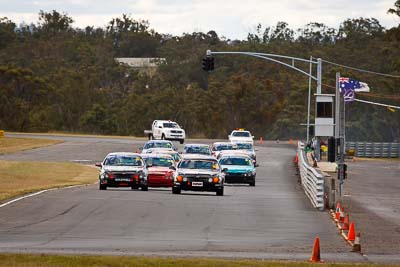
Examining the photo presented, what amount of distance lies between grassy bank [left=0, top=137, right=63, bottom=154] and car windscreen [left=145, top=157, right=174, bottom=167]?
3203 centimetres

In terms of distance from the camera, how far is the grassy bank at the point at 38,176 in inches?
1673

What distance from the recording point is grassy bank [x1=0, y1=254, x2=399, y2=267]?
1830 centimetres

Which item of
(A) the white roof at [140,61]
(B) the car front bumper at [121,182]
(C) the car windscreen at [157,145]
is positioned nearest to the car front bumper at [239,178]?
(B) the car front bumper at [121,182]

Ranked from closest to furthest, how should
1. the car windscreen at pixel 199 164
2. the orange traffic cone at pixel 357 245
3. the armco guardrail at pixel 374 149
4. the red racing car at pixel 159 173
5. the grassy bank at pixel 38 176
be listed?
Result: the orange traffic cone at pixel 357 245
the car windscreen at pixel 199 164
the grassy bank at pixel 38 176
the red racing car at pixel 159 173
the armco guardrail at pixel 374 149

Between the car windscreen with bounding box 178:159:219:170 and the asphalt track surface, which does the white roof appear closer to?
the car windscreen with bounding box 178:159:219:170

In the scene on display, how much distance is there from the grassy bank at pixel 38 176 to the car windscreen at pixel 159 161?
3.88 m

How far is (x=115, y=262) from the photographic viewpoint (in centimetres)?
1853

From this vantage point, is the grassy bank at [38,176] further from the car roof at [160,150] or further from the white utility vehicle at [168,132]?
the white utility vehicle at [168,132]

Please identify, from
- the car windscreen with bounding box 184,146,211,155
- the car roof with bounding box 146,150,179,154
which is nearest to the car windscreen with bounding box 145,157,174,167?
the car roof with bounding box 146,150,179,154

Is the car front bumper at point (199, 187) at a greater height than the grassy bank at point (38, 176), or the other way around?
the car front bumper at point (199, 187)

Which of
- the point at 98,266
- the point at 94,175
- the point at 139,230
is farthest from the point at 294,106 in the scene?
the point at 98,266

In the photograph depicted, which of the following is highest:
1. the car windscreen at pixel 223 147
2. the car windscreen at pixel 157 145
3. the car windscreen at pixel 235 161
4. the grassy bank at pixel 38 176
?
the car windscreen at pixel 157 145

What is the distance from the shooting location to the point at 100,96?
130 metres

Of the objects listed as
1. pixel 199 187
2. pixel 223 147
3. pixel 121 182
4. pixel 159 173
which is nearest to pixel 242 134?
pixel 223 147
